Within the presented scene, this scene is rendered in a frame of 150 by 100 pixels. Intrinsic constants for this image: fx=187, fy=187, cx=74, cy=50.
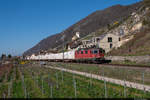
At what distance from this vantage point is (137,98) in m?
12.3

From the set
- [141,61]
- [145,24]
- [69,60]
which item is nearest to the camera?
[141,61]

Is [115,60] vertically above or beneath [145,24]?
beneath

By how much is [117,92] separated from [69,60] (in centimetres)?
4292

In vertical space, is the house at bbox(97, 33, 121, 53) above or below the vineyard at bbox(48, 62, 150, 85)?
above

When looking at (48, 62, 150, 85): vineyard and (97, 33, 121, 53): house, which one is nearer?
(48, 62, 150, 85): vineyard

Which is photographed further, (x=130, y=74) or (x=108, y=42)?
(x=108, y=42)

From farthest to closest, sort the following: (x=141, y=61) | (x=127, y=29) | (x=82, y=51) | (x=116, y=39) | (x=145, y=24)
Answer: (x=127, y=29) → (x=116, y=39) → (x=145, y=24) → (x=82, y=51) → (x=141, y=61)

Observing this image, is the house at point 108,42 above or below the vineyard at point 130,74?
above

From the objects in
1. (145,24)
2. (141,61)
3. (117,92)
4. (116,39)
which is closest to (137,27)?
(145,24)

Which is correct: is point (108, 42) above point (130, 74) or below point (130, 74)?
above

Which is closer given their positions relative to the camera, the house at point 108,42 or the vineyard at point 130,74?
the vineyard at point 130,74

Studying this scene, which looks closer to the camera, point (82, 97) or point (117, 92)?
point (82, 97)

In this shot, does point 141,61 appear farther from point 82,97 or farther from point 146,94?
point 82,97

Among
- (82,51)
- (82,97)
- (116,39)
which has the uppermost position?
(116,39)
